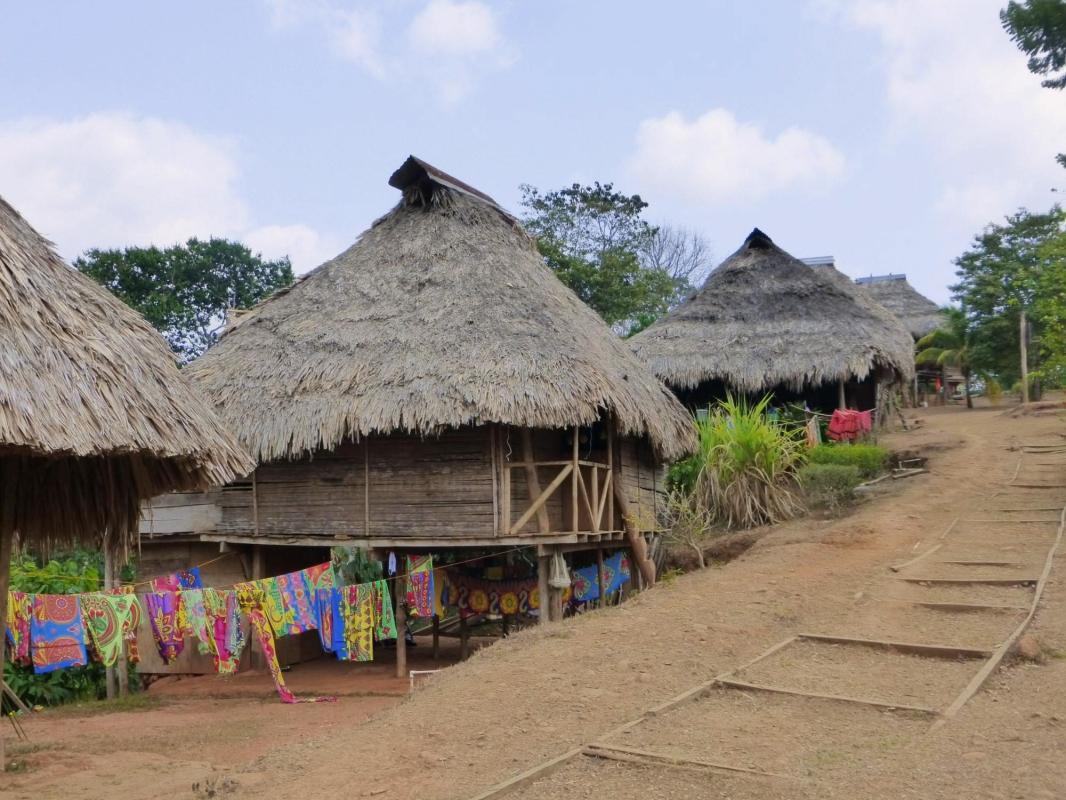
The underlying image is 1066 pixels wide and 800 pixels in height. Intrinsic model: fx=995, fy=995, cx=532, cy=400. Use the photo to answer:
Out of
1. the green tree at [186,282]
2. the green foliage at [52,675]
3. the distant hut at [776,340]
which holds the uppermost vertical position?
the green tree at [186,282]

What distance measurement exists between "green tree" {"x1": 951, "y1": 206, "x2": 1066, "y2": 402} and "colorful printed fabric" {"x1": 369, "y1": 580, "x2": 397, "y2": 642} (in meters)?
16.6

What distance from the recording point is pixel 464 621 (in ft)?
41.5

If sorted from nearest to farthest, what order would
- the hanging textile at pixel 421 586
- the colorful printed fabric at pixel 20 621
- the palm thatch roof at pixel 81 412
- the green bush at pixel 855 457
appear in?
1. the palm thatch roof at pixel 81 412
2. the colorful printed fabric at pixel 20 621
3. the hanging textile at pixel 421 586
4. the green bush at pixel 855 457

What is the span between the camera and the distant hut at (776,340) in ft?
59.7

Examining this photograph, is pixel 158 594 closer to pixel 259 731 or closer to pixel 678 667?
pixel 259 731

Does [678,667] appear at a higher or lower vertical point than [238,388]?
lower

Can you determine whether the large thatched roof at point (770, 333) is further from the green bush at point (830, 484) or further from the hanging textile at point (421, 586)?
the hanging textile at point (421, 586)

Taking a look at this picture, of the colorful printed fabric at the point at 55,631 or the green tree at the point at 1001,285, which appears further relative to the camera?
the green tree at the point at 1001,285

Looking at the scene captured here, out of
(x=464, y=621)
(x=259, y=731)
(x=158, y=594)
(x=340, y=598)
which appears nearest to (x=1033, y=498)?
(x=464, y=621)

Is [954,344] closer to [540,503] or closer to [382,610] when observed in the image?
[540,503]

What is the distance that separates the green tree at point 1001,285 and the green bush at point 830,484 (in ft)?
35.5

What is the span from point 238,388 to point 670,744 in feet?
27.3

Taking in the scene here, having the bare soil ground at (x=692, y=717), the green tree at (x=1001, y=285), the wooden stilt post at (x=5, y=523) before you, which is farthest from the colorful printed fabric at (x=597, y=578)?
the green tree at (x=1001, y=285)

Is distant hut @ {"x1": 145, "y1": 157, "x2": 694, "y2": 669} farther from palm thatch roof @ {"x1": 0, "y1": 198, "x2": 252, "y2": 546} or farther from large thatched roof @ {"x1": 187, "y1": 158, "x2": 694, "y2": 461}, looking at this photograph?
palm thatch roof @ {"x1": 0, "y1": 198, "x2": 252, "y2": 546}
